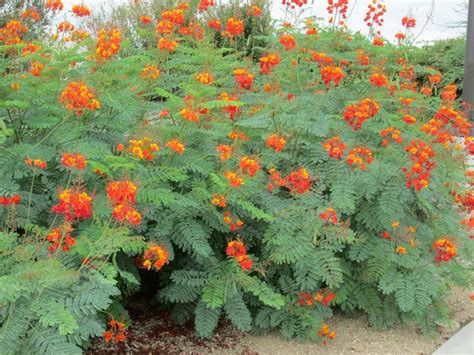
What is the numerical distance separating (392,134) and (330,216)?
3.06 ft

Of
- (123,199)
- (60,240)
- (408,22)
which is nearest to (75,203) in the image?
(123,199)

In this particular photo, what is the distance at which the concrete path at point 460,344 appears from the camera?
389 cm

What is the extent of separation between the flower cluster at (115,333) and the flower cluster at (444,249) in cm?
193

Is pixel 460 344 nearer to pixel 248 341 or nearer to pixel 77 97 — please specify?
pixel 248 341

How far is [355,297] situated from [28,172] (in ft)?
6.97

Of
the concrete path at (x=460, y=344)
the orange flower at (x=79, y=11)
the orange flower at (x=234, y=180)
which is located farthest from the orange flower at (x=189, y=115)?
the concrete path at (x=460, y=344)

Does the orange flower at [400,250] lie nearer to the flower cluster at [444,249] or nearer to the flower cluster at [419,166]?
the flower cluster at [444,249]

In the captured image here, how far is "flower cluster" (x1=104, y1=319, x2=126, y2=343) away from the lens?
11.4ft

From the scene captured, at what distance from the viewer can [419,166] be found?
388 centimetres

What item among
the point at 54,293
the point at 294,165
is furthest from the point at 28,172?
the point at 294,165

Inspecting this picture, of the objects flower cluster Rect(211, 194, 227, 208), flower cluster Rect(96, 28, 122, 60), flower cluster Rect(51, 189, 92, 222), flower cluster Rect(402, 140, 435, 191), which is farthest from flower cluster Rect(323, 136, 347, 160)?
flower cluster Rect(51, 189, 92, 222)

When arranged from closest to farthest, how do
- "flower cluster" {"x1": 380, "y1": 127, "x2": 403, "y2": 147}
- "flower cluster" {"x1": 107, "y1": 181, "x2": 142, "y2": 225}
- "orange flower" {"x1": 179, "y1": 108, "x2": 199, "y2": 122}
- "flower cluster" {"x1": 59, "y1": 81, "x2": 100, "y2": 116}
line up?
"flower cluster" {"x1": 107, "y1": 181, "x2": 142, "y2": 225}, "flower cluster" {"x1": 59, "y1": 81, "x2": 100, "y2": 116}, "orange flower" {"x1": 179, "y1": 108, "x2": 199, "y2": 122}, "flower cluster" {"x1": 380, "y1": 127, "x2": 403, "y2": 147}

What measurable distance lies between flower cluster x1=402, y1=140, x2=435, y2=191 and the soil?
978 mm

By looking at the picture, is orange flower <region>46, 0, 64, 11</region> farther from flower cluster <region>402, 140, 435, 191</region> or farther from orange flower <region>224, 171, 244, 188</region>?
Answer: flower cluster <region>402, 140, 435, 191</region>
